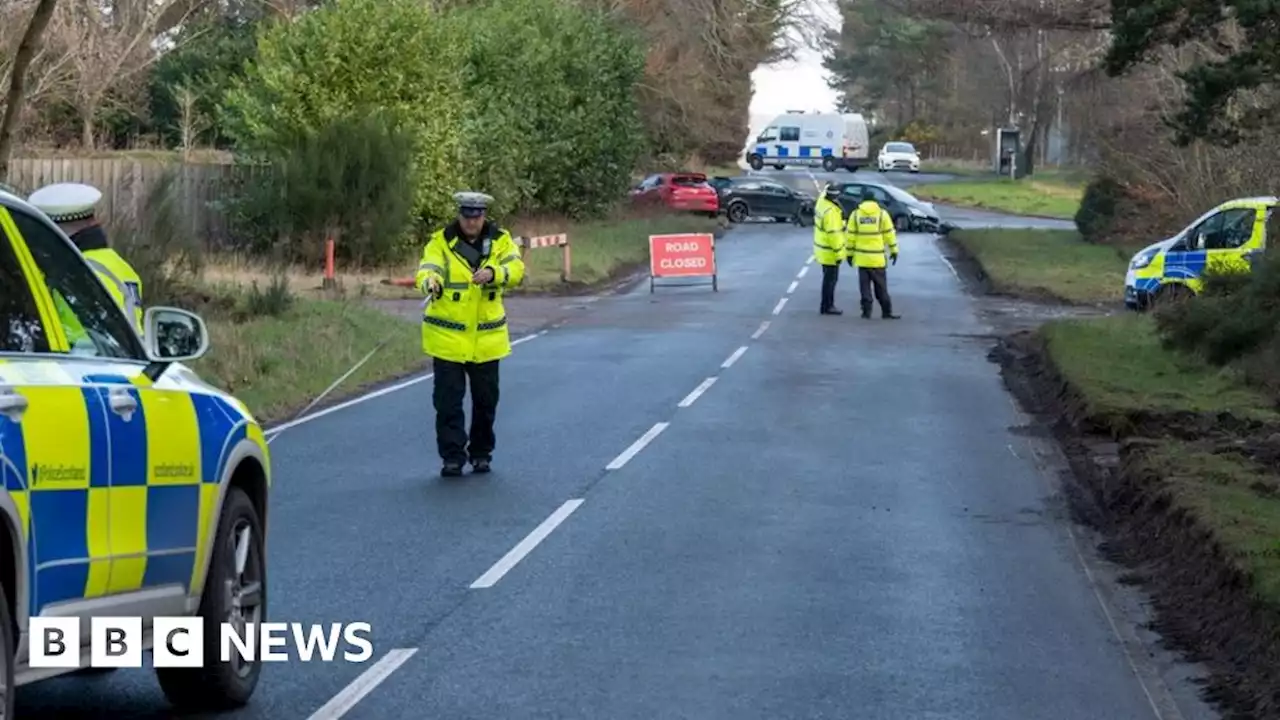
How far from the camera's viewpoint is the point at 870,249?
30.0 m

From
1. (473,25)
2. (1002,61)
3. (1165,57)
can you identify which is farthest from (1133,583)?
(1002,61)

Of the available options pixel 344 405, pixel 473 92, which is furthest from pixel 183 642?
pixel 473 92

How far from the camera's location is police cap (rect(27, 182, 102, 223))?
429 inches

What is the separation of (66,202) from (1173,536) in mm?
6261

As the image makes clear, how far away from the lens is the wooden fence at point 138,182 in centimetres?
2740

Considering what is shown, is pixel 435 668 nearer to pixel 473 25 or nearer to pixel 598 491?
pixel 598 491

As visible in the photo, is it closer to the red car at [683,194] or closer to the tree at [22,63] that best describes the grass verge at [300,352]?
the tree at [22,63]

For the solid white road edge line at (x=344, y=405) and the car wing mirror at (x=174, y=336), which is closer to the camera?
the car wing mirror at (x=174, y=336)

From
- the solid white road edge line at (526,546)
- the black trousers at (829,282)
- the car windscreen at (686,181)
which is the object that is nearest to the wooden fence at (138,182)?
the black trousers at (829,282)

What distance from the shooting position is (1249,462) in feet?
46.5

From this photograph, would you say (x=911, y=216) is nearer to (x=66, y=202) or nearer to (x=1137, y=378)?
(x=1137, y=378)

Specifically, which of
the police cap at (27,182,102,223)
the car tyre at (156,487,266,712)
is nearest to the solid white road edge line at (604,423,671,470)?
the police cap at (27,182,102,223)

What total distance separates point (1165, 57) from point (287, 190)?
Answer: 58.7 ft

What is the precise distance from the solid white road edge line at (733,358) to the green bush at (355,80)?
1370 cm
